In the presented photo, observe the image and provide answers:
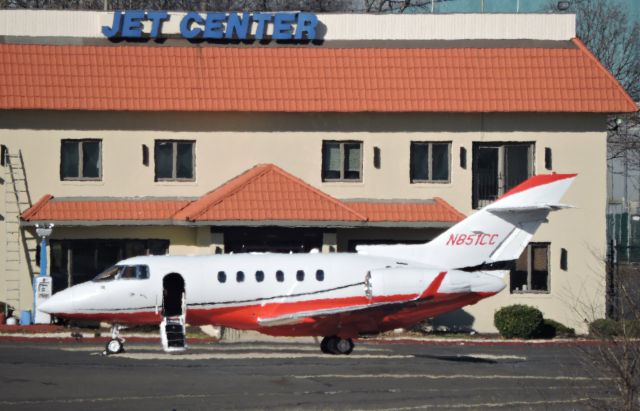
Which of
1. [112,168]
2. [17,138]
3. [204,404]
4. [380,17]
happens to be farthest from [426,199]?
[204,404]

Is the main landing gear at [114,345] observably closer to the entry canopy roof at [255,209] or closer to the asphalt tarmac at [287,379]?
the asphalt tarmac at [287,379]

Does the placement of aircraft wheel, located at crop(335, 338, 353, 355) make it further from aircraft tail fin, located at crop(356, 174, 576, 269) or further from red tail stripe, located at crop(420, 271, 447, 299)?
red tail stripe, located at crop(420, 271, 447, 299)

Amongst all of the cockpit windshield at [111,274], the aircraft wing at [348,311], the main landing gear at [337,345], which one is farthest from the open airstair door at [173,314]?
the main landing gear at [337,345]

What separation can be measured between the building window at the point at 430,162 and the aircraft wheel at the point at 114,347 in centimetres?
1582

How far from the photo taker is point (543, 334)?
4631cm

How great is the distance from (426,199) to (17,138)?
570 inches

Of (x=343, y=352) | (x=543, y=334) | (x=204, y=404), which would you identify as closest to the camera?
(x=204, y=404)

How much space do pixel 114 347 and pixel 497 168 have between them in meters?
18.1

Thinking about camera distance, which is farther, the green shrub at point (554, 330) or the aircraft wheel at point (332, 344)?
the green shrub at point (554, 330)

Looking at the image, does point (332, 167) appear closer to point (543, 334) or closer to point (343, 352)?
point (543, 334)

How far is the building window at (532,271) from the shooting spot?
48.9 m

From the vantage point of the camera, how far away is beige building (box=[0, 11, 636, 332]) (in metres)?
47.2

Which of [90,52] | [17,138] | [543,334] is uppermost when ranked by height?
[90,52]

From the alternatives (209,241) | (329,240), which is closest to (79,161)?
(209,241)
